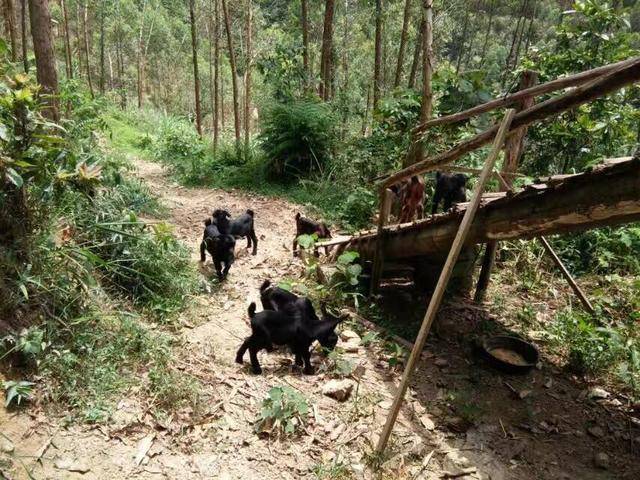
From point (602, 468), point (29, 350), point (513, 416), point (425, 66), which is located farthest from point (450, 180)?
point (29, 350)

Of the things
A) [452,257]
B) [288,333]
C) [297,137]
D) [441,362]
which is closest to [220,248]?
[288,333]

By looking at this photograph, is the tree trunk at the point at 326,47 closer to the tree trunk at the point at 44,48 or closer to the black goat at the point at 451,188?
the black goat at the point at 451,188

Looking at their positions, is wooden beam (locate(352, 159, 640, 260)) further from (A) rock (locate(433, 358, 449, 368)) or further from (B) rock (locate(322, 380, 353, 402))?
(B) rock (locate(322, 380, 353, 402))

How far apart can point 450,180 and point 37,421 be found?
7771 mm

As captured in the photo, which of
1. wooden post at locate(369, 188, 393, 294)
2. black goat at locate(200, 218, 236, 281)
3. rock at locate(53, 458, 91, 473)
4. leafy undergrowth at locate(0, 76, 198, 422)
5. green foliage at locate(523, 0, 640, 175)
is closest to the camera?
rock at locate(53, 458, 91, 473)

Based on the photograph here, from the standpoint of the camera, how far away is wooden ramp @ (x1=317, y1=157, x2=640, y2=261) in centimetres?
387

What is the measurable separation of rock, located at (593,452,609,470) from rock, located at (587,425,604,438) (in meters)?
0.36

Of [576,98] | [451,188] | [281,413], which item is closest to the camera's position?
[576,98]

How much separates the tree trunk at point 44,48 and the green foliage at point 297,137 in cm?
717

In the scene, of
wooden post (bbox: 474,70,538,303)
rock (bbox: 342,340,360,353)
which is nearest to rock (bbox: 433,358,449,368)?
rock (bbox: 342,340,360,353)

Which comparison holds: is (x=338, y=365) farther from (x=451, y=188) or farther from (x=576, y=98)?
(x=451, y=188)

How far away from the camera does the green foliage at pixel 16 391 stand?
3406mm

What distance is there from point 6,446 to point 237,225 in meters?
5.23

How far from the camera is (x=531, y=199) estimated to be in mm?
4703
